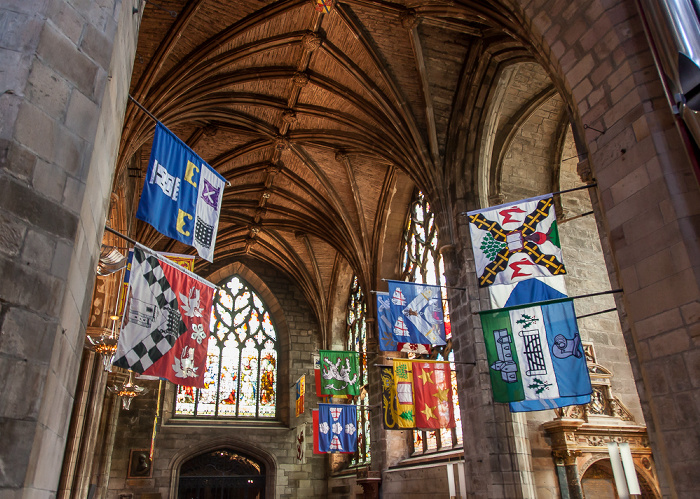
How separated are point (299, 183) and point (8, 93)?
12862 mm

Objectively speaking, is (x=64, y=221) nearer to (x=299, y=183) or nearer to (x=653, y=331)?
(x=653, y=331)

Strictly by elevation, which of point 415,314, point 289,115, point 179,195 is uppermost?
point 289,115

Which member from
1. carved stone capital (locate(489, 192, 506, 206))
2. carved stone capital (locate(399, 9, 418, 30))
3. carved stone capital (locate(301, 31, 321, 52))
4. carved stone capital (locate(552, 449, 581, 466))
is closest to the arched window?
carved stone capital (locate(301, 31, 321, 52))

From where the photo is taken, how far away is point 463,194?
10602mm

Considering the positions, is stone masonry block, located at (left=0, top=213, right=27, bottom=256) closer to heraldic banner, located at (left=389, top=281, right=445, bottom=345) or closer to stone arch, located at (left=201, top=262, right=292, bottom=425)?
heraldic banner, located at (left=389, top=281, right=445, bottom=345)

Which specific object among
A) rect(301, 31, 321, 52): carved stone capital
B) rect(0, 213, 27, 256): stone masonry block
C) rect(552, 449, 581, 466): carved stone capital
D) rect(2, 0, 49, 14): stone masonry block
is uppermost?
rect(301, 31, 321, 52): carved stone capital

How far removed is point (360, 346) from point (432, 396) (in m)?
7.73

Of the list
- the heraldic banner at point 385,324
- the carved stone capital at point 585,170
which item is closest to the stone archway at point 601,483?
the heraldic banner at point 385,324

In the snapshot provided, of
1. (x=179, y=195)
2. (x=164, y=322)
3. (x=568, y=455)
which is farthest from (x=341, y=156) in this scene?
(x=164, y=322)

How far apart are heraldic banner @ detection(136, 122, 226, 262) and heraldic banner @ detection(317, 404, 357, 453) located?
7.85 metres

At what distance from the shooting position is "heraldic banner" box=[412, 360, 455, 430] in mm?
9953

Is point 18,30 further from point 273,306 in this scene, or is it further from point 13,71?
point 273,306

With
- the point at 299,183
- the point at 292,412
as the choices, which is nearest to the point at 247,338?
the point at 292,412

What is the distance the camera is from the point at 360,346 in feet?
58.1
